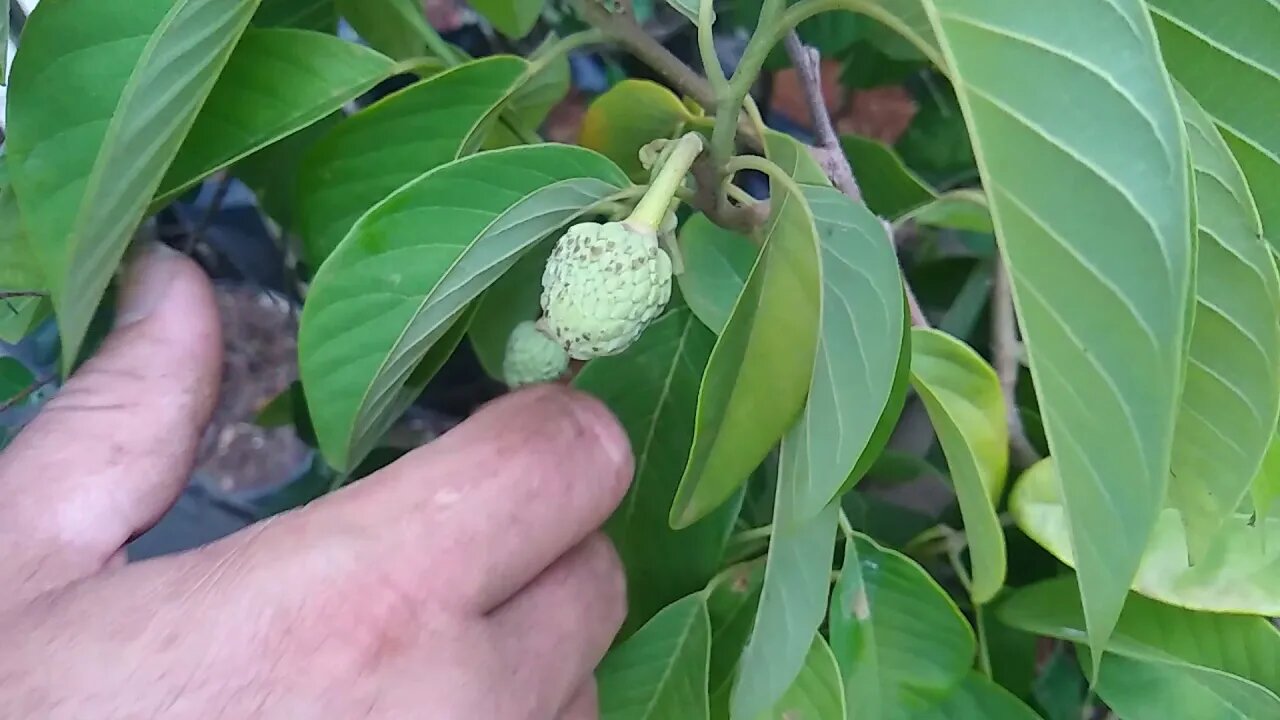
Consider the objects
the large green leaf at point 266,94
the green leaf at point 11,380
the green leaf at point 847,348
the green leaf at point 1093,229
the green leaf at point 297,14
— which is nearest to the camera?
the green leaf at point 1093,229

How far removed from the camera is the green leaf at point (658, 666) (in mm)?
605

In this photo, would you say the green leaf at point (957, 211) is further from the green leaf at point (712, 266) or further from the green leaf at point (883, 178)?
the green leaf at point (712, 266)

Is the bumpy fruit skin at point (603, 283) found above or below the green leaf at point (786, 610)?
above

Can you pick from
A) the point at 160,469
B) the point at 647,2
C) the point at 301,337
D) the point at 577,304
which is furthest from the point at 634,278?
the point at 647,2

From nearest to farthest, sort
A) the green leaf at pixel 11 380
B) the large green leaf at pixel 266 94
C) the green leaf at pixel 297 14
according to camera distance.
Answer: the large green leaf at pixel 266 94 < the green leaf at pixel 297 14 < the green leaf at pixel 11 380

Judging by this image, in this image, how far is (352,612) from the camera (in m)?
0.43

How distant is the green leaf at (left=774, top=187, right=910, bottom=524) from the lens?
13.8 inches

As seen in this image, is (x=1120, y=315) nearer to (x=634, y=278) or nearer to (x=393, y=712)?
(x=634, y=278)

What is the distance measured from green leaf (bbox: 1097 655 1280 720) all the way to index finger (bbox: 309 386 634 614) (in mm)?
361

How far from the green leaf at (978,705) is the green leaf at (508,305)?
361 millimetres

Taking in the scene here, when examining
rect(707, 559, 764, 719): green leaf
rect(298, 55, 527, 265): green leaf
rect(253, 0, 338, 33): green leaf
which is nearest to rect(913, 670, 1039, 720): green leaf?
rect(707, 559, 764, 719): green leaf

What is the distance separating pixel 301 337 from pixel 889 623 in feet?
1.33

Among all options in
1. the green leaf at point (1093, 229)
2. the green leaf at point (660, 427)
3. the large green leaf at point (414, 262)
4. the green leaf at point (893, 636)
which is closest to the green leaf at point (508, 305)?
the green leaf at point (660, 427)

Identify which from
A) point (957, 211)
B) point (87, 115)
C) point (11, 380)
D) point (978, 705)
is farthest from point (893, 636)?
point (11, 380)
